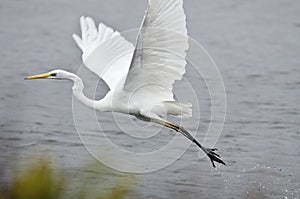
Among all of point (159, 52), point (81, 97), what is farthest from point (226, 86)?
point (159, 52)

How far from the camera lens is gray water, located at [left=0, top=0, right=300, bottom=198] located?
768 centimetres

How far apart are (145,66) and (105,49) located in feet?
3.67

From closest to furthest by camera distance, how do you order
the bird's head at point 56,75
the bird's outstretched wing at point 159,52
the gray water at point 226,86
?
the bird's outstretched wing at point 159,52 < the bird's head at point 56,75 < the gray water at point 226,86

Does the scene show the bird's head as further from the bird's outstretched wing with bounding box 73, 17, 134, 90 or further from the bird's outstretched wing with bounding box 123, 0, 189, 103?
the bird's outstretched wing with bounding box 73, 17, 134, 90

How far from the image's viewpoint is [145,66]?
6922mm

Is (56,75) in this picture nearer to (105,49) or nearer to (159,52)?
(105,49)

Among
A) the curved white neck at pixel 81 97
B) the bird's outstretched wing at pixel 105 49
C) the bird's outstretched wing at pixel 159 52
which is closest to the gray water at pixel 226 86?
the curved white neck at pixel 81 97

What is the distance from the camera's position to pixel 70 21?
13742 millimetres

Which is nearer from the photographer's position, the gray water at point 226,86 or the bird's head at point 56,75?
the bird's head at point 56,75

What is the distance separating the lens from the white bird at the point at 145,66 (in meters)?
6.42

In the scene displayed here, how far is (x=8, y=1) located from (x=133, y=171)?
25.9 feet

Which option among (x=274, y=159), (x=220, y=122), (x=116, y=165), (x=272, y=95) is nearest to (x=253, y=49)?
(x=272, y=95)

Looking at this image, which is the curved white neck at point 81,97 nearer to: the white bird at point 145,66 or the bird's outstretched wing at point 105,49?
the white bird at point 145,66

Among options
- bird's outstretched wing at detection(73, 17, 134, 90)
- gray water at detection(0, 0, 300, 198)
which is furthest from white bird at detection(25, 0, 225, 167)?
gray water at detection(0, 0, 300, 198)
